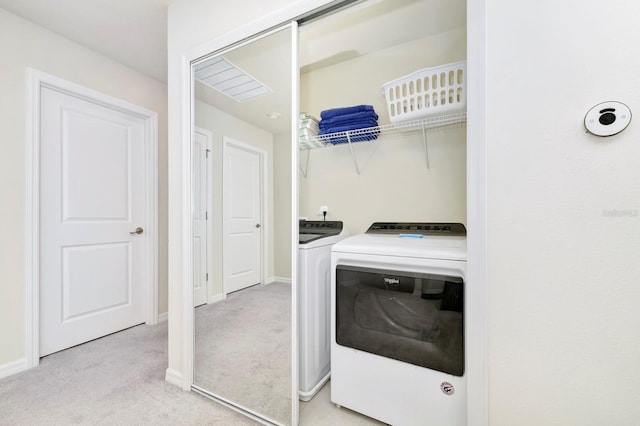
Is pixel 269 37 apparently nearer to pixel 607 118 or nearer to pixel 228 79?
pixel 228 79

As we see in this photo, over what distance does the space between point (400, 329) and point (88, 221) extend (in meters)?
2.65

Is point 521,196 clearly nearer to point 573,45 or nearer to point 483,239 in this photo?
point 483,239

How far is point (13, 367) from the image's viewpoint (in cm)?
182

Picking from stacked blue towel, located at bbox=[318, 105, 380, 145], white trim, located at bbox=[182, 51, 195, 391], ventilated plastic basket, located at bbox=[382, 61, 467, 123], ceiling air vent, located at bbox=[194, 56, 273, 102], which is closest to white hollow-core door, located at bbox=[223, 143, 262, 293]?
white trim, located at bbox=[182, 51, 195, 391]

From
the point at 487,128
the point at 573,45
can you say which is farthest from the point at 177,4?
the point at 573,45

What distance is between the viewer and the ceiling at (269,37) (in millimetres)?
1535

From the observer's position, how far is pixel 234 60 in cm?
164

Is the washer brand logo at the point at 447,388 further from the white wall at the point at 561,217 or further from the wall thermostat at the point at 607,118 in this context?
the wall thermostat at the point at 607,118

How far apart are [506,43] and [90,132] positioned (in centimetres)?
298

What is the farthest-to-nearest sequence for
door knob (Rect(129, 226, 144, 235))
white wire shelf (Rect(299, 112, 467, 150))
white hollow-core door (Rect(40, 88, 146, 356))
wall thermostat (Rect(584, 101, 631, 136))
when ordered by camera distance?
door knob (Rect(129, 226, 144, 235)) < white hollow-core door (Rect(40, 88, 146, 356)) < white wire shelf (Rect(299, 112, 467, 150)) < wall thermostat (Rect(584, 101, 631, 136))

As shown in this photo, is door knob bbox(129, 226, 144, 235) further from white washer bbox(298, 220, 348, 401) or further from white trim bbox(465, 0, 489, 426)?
white trim bbox(465, 0, 489, 426)

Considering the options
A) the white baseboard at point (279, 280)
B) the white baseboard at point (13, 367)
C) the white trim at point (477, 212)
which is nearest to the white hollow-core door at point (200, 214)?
the white baseboard at point (279, 280)

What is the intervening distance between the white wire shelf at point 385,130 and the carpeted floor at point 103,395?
1.84 meters

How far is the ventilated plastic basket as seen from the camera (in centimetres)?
148
